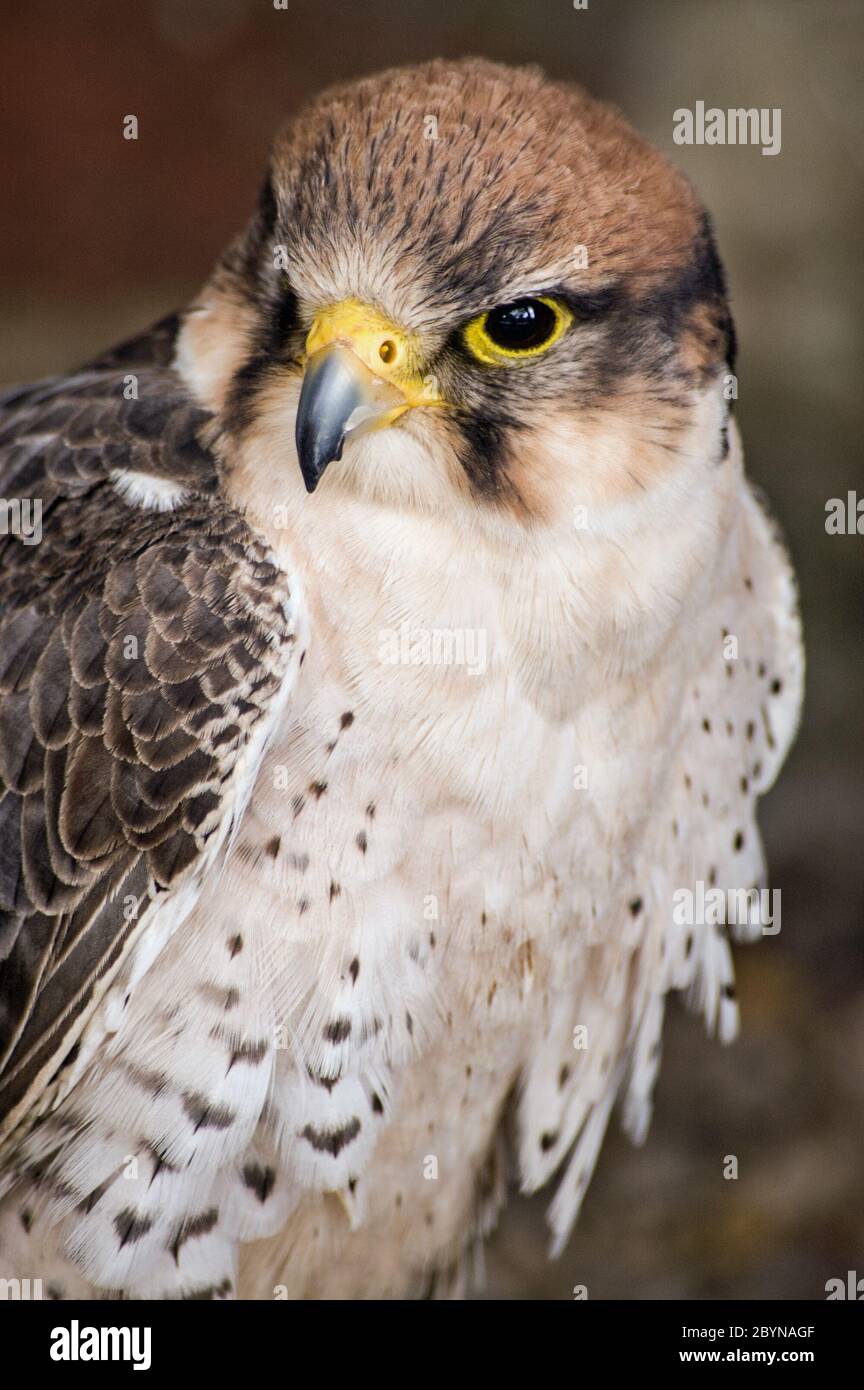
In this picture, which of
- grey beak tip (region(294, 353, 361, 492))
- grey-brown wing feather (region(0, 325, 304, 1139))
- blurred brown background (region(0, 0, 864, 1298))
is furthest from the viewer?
blurred brown background (region(0, 0, 864, 1298))

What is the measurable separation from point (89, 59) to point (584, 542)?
3.35 meters

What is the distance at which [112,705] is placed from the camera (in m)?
2.03

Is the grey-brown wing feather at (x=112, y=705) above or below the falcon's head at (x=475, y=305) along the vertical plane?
below

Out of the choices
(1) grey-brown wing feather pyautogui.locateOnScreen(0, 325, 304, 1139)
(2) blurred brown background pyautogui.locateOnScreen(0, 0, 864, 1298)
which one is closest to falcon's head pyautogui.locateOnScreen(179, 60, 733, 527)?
(1) grey-brown wing feather pyautogui.locateOnScreen(0, 325, 304, 1139)

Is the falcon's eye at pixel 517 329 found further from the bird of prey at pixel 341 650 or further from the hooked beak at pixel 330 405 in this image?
the hooked beak at pixel 330 405

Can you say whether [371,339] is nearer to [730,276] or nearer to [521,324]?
[521,324]

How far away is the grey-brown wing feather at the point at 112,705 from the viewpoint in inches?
78.7

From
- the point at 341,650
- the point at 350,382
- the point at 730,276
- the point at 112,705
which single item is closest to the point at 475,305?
the point at 350,382

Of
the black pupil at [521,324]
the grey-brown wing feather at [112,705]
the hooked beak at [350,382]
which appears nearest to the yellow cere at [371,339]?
the hooked beak at [350,382]

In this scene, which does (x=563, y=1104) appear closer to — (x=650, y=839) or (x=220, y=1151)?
(x=650, y=839)

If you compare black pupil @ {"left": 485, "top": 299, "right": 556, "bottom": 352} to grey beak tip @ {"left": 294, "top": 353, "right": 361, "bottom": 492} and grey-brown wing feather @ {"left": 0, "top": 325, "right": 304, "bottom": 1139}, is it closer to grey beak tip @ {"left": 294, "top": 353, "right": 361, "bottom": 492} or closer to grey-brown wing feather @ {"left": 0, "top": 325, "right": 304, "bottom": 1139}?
grey beak tip @ {"left": 294, "top": 353, "right": 361, "bottom": 492}

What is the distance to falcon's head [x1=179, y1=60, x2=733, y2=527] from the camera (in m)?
1.85

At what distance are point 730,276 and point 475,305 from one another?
3393mm

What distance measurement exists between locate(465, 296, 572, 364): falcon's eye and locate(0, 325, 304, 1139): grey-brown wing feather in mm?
438
